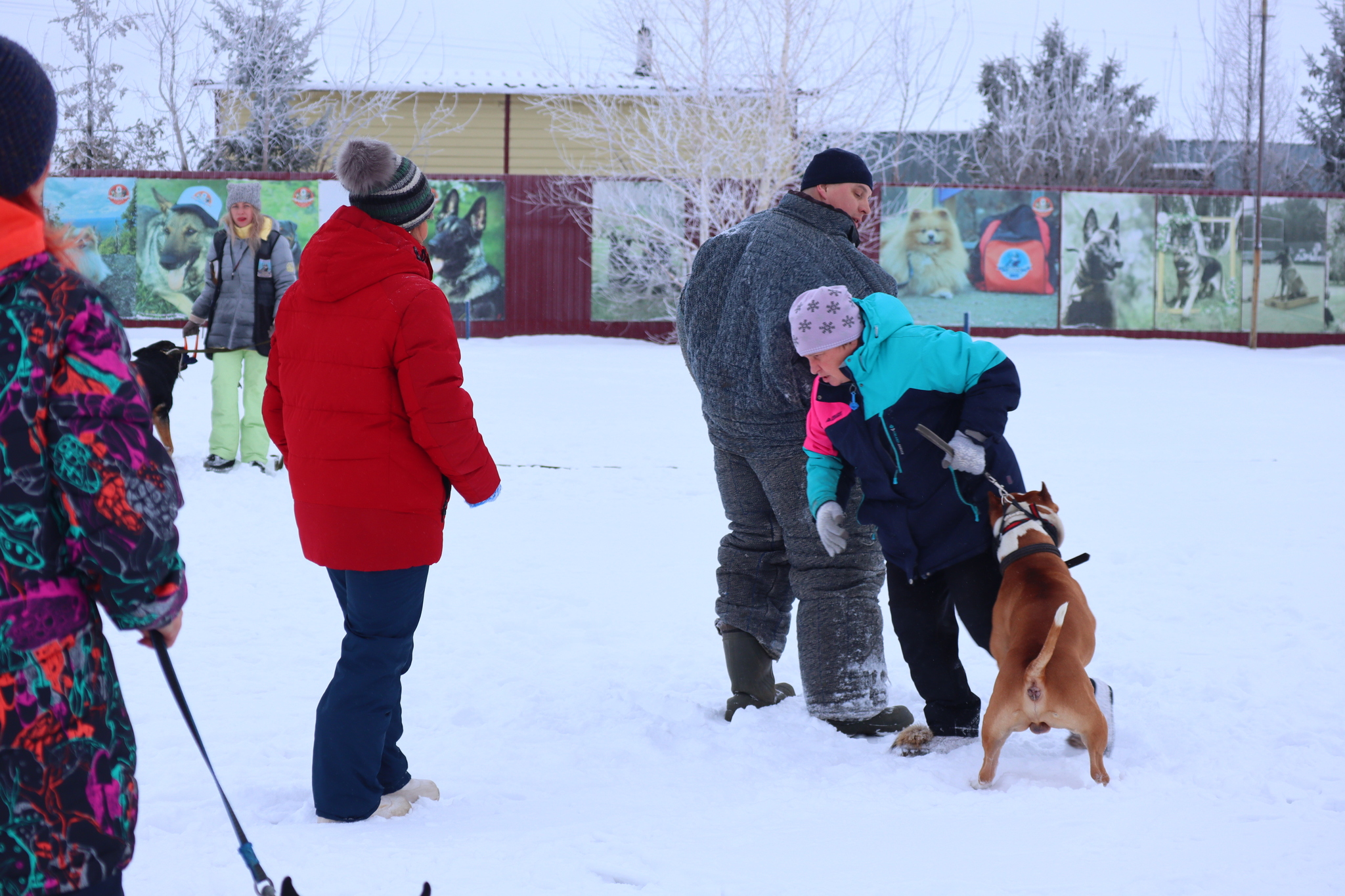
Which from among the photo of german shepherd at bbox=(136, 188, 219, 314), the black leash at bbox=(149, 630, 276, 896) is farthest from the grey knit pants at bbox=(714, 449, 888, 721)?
the photo of german shepherd at bbox=(136, 188, 219, 314)

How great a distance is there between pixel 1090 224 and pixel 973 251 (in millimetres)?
2230

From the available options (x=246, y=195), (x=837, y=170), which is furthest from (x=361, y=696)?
(x=246, y=195)

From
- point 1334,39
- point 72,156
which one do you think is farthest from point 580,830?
point 1334,39

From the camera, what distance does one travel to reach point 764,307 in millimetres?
3873

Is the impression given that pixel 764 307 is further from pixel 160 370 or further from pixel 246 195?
pixel 246 195

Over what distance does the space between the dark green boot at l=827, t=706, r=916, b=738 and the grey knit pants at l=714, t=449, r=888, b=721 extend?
0.02 metres

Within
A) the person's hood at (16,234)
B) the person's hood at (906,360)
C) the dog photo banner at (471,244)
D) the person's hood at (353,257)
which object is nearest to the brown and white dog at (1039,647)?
Result: the person's hood at (906,360)

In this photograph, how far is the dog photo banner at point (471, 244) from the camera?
1928 centimetres

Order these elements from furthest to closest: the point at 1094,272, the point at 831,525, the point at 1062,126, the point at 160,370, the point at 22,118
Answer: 1. the point at 1062,126
2. the point at 1094,272
3. the point at 160,370
4. the point at 831,525
5. the point at 22,118

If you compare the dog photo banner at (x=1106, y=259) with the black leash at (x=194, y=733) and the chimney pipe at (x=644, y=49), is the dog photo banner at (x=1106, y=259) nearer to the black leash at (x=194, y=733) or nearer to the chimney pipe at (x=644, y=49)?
the chimney pipe at (x=644, y=49)

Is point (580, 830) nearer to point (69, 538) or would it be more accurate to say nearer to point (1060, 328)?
point (69, 538)

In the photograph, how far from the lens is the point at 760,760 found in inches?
140

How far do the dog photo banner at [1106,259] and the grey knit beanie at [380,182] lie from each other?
1893cm

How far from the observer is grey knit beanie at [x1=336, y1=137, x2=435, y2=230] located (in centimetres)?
296
